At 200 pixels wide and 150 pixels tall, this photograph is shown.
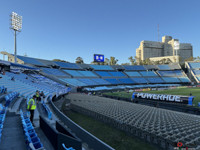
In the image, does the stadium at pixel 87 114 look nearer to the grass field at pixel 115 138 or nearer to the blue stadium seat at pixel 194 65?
the grass field at pixel 115 138

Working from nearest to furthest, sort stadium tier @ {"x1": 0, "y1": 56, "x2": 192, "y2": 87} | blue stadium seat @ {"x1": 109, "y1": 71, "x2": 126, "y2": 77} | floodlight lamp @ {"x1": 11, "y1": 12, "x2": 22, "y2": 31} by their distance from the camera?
1. floodlight lamp @ {"x1": 11, "y1": 12, "x2": 22, "y2": 31}
2. stadium tier @ {"x1": 0, "y1": 56, "x2": 192, "y2": 87}
3. blue stadium seat @ {"x1": 109, "y1": 71, "x2": 126, "y2": 77}

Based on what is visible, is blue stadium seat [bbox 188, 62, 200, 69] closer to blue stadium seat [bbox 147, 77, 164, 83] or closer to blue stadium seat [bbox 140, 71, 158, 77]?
blue stadium seat [bbox 140, 71, 158, 77]

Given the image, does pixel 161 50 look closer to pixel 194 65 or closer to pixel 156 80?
pixel 194 65

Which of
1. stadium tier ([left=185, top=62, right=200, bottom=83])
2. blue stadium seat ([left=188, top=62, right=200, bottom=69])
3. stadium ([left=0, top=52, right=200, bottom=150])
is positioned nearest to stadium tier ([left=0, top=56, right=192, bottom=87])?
stadium ([left=0, top=52, right=200, bottom=150])

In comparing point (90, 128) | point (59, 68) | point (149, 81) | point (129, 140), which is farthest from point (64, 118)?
point (149, 81)

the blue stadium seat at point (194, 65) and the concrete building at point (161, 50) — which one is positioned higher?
the concrete building at point (161, 50)

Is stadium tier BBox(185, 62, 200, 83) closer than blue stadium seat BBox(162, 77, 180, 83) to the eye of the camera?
No

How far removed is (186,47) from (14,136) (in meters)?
207

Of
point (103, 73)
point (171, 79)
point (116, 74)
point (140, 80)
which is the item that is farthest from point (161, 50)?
point (103, 73)

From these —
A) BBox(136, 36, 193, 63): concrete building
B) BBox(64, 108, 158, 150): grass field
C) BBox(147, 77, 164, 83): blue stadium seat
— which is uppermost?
BBox(136, 36, 193, 63): concrete building

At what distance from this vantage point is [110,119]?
32.8 feet

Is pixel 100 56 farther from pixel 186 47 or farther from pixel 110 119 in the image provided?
pixel 186 47

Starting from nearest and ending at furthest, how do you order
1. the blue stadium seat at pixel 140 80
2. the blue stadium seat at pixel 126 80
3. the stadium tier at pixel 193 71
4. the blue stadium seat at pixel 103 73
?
1. the blue stadium seat at pixel 126 80
2. the blue stadium seat at pixel 140 80
3. the blue stadium seat at pixel 103 73
4. the stadium tier at pixel 193 71

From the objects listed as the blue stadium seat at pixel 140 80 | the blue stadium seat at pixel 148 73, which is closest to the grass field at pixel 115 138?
the blue stadium seat at pixel 140 80
